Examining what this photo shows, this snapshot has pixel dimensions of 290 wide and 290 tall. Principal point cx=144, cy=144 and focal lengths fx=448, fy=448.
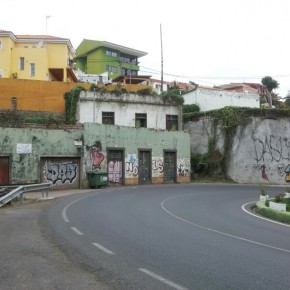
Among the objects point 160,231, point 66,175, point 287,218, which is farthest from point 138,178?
point 160,231

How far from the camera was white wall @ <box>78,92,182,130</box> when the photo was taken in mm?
37312

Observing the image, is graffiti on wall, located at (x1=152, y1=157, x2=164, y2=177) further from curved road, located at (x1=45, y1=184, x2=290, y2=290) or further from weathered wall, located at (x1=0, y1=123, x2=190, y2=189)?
curved road, located at (x1=45, y1=184, x2=290, y2=290)

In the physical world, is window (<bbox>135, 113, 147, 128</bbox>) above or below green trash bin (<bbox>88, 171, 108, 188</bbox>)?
above

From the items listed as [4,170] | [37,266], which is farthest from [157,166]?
[37,266]

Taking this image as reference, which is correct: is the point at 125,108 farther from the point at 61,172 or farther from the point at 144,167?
the point at 61,172

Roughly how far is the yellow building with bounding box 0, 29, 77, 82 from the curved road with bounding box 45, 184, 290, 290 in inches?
1626

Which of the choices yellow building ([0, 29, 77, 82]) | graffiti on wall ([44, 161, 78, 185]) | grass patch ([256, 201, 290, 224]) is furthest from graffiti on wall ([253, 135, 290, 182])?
yellow building ([0, 29, 77, 82])

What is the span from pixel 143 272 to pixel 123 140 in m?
27.3

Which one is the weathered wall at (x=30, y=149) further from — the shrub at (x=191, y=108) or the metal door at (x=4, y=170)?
the shrub at (x=191, y=108)

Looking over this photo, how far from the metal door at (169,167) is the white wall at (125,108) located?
358 cm

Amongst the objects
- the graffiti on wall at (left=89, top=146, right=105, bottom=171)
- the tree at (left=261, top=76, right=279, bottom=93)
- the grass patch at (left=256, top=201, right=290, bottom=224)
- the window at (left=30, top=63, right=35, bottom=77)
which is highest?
the tree at (left=261, top=76, right=279, bottom=93)

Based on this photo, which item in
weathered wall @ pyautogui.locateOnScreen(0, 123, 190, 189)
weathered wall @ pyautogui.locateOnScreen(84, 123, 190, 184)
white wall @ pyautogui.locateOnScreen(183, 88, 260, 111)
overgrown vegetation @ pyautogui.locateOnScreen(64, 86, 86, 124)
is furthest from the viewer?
white wall @ pyautogui.locateOnScreen(183, 88, 260, 111)

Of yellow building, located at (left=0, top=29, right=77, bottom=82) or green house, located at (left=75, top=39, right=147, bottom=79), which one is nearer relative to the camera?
yellow building, located at (left=0, top=29, right=77, bottom=82)

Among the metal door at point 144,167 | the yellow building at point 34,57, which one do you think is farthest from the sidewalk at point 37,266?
the yellow building at point 34,57
